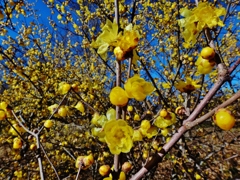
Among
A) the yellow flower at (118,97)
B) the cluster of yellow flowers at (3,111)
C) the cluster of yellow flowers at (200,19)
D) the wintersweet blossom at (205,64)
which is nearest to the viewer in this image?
the yellow flower at (118,97)

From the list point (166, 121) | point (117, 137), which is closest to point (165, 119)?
point (166, 121)

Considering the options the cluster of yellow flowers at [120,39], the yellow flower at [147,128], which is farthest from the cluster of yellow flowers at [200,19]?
the yellow flower at [147,128]

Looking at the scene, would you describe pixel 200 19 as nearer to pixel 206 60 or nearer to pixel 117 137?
pixel 206 60

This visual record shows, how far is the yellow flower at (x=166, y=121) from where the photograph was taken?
1.13m

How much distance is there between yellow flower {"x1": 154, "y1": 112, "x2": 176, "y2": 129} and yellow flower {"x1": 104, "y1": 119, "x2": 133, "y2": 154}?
25 cm

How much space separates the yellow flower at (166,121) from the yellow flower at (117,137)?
255 mm

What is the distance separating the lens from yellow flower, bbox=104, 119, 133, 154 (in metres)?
0.90

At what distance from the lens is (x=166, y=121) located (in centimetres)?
114

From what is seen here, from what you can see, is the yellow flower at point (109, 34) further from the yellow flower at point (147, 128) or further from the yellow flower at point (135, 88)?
the yellow flower at point (147, 128)

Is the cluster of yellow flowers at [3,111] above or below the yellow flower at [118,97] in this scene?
above

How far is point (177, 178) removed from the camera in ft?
14.0

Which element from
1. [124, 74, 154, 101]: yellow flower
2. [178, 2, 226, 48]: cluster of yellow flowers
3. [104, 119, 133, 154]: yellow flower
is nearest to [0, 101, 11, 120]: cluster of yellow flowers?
[104, 119, 133, 154]: yellow flower

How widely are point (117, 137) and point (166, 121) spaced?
313 millimetres

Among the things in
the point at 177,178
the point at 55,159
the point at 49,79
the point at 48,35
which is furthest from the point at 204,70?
the point at 48,35
